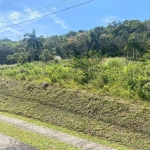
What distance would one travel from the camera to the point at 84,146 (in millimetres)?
6867

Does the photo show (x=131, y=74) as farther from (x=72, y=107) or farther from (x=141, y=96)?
(x=72, y=107)

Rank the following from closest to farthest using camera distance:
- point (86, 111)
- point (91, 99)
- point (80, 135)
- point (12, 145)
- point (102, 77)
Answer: point (12, 145)
point (80, 135)
point (86, 111)
point (91, 99)
point (102, 77)

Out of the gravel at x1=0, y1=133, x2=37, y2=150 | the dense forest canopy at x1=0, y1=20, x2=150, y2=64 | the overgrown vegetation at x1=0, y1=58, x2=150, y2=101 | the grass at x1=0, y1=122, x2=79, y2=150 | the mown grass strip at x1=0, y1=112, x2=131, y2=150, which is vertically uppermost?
the dense forest canopy at x1=0, y1=20, x2=150, y2=64

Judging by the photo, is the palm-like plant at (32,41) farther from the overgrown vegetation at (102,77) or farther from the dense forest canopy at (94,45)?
the overgrown vegetation at (102,77)

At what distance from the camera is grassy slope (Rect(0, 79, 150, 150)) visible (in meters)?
7.83

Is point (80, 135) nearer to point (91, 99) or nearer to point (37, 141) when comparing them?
point (37, 141)

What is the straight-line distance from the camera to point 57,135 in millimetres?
7934

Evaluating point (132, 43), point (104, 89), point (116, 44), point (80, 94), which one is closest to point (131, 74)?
point (104, 89)

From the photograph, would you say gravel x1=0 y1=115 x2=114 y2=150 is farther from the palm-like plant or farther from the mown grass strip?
the palm-like plant

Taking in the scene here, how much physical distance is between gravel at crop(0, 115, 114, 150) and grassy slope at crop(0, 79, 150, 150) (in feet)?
2.91

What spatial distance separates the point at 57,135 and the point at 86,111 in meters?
1.99

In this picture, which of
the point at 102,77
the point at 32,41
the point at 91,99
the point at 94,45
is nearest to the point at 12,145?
the point at 91,99

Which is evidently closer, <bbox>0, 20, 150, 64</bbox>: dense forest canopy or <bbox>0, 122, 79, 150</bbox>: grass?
<bbox>0, 122, 79, 150</bbox>: grass

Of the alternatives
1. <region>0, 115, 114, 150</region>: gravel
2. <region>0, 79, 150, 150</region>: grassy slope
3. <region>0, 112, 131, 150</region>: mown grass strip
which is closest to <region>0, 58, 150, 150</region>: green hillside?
<region>0, 79, 150, 150</region>: grassy slope
